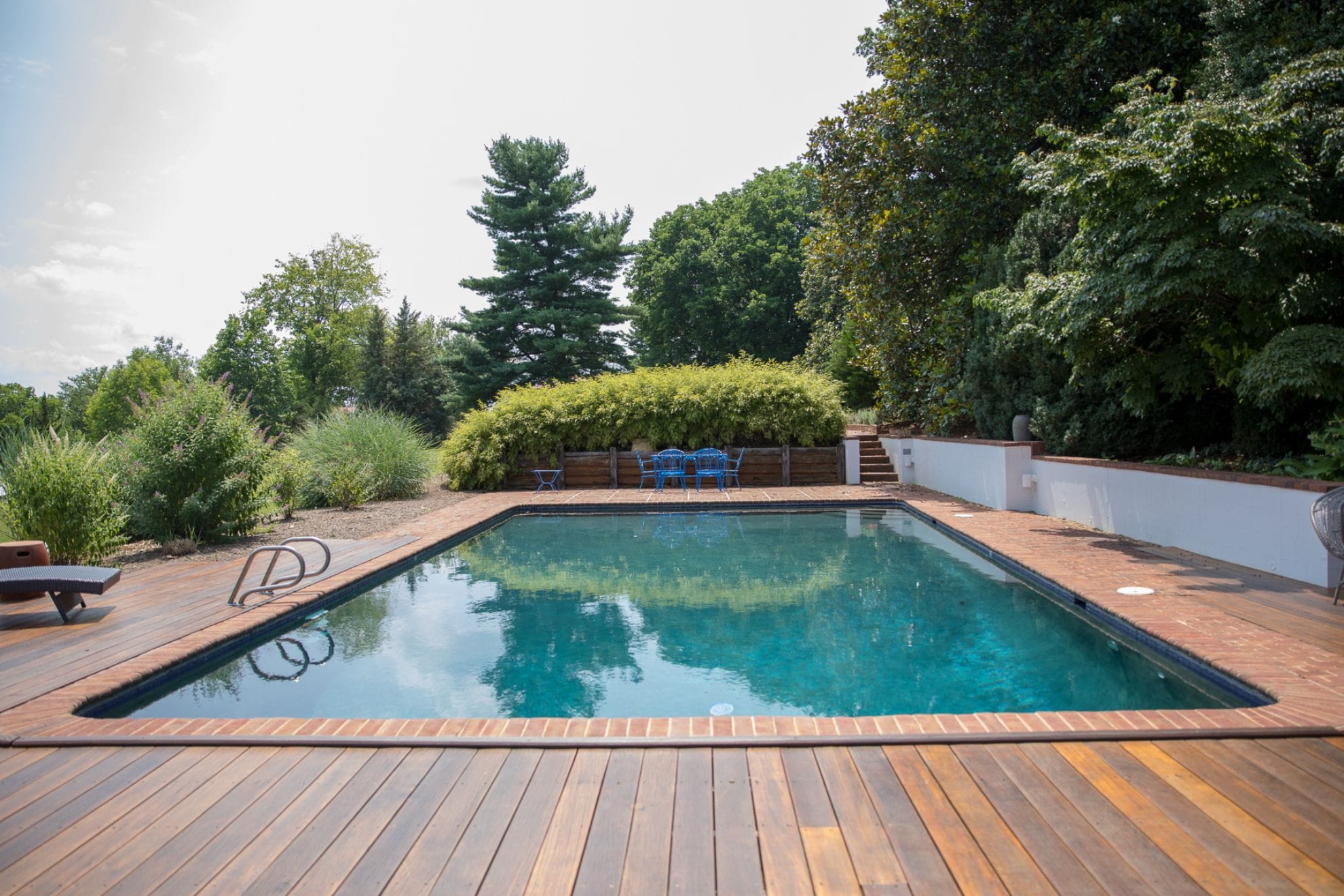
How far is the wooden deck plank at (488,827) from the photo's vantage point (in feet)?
6.72

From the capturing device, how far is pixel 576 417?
542 inches

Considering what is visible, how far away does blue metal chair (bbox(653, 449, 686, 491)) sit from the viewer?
43.0 ft

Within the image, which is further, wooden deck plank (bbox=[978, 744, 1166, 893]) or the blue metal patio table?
the blue metal patio table

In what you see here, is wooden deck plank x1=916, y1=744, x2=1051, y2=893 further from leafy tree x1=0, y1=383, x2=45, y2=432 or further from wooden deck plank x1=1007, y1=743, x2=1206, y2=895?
leafy tree x1=0, y1=383, x2=45, y2=432

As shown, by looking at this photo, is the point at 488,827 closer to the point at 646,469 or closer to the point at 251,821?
the point at 251,821

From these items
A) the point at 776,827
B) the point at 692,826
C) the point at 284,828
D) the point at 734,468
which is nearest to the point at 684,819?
the point at 692,826

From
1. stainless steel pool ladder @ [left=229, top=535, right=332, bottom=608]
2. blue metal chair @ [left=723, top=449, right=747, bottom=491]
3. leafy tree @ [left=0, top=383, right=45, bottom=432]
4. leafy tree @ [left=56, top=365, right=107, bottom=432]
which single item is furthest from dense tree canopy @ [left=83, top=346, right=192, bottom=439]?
stainless steel pool ladder @ [left=229, top=535, right=332, bottom=608]

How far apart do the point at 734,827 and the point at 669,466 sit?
1111 centimetres

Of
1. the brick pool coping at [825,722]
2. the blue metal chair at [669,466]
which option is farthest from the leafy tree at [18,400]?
the brick pool coping at [825,722]

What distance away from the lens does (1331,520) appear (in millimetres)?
4527

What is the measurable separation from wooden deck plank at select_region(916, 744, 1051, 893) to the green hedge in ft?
35.2

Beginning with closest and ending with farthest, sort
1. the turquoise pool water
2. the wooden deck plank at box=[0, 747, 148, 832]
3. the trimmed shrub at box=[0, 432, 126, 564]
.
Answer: the wooden deck plank at box=[0, 747, 148, 832] → the turquoise pool water → the trimmed shrub at box=[0, 432, 126, 564]

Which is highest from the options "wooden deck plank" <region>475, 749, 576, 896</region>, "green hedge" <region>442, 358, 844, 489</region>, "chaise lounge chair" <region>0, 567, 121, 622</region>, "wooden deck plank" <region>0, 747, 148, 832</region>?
"green hedge" <region>442, 358, 844, 489</region>

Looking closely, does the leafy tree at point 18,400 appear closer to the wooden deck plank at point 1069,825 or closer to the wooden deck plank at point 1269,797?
the wooden deck plank at point 1069,825
